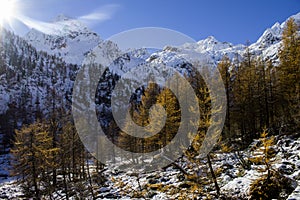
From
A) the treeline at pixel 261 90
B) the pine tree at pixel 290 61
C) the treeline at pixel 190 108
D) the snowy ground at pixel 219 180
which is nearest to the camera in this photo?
the snowy ground at pixel 219 180

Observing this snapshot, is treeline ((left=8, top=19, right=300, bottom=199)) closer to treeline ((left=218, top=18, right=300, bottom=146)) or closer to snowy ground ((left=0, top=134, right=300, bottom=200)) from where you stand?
treeline ((left=218, top=18, right=300, bottom=146))

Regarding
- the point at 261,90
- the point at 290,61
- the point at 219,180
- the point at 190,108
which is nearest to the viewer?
the point at 219,180

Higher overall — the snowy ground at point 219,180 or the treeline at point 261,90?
the treeline at point 261,90

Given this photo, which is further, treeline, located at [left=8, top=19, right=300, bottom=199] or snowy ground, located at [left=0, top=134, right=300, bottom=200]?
treeline, located at [left=8, top=19, right=300, bottom=199]

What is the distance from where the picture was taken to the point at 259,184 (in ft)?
34.0

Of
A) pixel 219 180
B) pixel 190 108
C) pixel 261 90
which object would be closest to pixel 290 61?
pixel 261 90

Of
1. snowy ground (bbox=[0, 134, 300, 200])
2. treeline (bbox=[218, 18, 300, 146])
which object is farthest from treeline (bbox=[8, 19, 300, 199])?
snowy ground (bbox=[0, 134, 300, 200])

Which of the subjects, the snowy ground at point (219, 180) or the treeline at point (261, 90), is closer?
the snowy ground at point (219, 180)

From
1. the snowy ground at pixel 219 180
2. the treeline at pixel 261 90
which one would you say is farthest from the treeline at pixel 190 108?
the snowy ground at pixel 219 180

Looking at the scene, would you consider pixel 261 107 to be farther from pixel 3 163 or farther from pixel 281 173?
pixel 3 163

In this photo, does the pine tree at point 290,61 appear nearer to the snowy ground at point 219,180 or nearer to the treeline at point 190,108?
the treeline at point 190,108

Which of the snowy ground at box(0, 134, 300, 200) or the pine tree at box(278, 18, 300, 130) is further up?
the pine tree at box(278, 18, 300, 130)

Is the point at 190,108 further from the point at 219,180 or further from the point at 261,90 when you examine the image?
the point at 261,90

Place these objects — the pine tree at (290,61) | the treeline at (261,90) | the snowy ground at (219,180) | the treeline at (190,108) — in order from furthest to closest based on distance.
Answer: the treeline at (261,90), the pine tree at (290,61), the treeline at (190,108), the snowy ground at (219,180)
